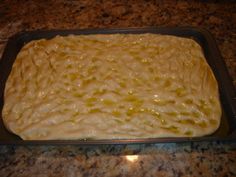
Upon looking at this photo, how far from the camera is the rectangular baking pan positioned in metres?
0.90

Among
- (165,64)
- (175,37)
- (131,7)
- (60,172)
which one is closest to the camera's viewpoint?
(60,172)

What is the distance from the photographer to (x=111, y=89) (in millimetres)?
1066

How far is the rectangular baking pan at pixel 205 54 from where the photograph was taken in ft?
2.97

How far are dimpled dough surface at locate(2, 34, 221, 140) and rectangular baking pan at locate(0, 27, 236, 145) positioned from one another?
3 cm

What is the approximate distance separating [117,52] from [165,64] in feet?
0.74

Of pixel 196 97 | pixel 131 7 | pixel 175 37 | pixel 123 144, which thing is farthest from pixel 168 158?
pixel 131 7

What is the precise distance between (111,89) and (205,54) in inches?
19.8

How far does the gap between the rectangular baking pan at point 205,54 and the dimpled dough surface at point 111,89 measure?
0.03m

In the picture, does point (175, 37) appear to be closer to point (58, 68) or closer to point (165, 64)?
point (165, 64)

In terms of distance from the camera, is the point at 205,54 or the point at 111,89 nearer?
the point at 111,89

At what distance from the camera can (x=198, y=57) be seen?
3.83ft

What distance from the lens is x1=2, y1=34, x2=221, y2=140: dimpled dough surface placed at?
3.15 ft

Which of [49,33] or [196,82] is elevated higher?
[49,33]

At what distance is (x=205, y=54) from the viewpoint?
123 cm
